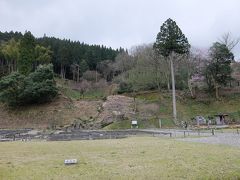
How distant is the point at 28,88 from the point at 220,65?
26.0 metres

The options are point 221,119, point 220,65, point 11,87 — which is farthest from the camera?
point 11,87

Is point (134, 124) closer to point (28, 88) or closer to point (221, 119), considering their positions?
point (221, 119)

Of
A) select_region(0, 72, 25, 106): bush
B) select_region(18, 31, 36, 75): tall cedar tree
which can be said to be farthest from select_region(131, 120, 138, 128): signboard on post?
select_region(18, 31, 36, 75): tall cedar tree

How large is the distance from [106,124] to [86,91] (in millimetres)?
20313

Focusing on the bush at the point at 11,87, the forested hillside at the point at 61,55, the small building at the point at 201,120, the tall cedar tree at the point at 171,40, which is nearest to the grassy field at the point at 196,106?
the small building at the point at 201,120

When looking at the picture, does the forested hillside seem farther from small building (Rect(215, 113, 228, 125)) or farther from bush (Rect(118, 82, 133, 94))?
small building (Rect(215, 113, 228, 125))

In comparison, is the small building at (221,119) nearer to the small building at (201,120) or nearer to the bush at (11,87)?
the small building at (201,120)

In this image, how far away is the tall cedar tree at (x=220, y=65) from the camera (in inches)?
1708

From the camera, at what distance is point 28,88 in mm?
43594

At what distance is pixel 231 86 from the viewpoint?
4966 cm

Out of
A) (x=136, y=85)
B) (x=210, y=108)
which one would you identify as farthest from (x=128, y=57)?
(x=210, y=108)

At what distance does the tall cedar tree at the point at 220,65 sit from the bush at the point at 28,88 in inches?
864

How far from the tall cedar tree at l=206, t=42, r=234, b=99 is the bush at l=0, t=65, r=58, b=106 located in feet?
72.0

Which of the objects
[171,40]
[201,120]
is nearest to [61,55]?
[171,40]
